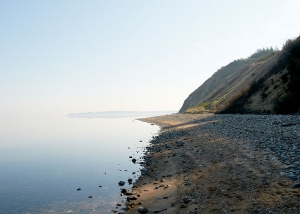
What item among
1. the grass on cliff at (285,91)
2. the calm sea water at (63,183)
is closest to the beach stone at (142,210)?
the calm sea water at (63,183)

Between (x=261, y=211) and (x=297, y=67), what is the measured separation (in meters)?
28.9

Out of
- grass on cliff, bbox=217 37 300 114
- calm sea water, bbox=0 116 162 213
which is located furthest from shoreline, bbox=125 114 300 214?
grass on cliff, bbox=217 37 300 114

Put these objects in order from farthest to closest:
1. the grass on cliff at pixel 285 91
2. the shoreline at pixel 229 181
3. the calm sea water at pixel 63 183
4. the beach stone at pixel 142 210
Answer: the grass on cliff at pixel 285 91
the calm sea water at pixel 63 183
the beach stone at pixel 142 210
the shoreline at pixel 229 181

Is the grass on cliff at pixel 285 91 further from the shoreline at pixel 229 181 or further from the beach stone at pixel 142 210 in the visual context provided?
the beach stone at pixel 142 210

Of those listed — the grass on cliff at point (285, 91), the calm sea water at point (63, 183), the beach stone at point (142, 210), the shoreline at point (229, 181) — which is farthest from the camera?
the grass on cliff at point (285, 91)

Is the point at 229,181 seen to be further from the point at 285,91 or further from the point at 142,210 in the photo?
the point at 285,91

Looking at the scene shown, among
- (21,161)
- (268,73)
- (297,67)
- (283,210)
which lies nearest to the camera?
(283,210)

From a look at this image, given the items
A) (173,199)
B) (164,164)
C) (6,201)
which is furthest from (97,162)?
(173,199)

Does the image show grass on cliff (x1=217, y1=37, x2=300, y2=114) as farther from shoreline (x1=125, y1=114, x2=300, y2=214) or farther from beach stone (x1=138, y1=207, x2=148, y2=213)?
beach stone (x1=138, y1=207, x2=148, y2=213)

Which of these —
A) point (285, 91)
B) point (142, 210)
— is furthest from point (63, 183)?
point (285, 91)

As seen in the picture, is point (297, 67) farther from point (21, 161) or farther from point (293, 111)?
point (21, 161)

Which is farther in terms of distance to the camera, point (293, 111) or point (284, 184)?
point (293, 111)

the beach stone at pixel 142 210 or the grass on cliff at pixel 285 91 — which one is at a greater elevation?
the grass on cliff at pixel 285 91

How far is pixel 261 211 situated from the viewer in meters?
6.22
